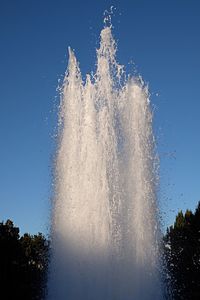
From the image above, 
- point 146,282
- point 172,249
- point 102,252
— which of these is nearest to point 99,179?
point 102,252

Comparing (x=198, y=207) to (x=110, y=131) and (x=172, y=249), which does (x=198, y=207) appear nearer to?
(x=172, y=249)

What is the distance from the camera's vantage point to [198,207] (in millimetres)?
53500

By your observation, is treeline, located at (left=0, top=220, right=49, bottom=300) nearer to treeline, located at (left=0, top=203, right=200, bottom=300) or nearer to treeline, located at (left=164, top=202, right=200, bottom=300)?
treeline, located at (left=0, top=203, right=200, bottom=300)

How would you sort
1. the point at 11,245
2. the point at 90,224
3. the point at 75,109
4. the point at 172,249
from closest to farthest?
the point at 90,224, the point at 75,109, the point at 11,245, the point at 172,249

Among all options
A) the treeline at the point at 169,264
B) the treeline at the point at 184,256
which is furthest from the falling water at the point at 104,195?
the treeline at the point at 184,256

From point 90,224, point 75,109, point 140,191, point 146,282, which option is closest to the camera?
point 146,282

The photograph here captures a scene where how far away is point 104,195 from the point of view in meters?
24.3

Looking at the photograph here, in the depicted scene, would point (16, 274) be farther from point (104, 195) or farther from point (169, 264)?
point (104, 195)

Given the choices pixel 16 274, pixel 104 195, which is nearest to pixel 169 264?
pixel 16 274

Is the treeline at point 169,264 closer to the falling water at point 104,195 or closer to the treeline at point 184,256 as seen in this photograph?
the treeline at point 184,256

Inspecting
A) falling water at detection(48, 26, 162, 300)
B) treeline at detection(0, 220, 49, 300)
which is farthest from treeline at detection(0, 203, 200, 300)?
falling water at detection(48, 26, 162, 300)

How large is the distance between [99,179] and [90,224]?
8.88 ft

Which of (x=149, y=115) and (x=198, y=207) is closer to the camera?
(x=149, y=115)

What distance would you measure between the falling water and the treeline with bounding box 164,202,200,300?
74.5 ft
